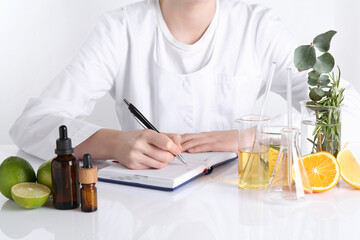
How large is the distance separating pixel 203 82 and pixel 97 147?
60cm

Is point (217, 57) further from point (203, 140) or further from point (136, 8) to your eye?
point (203, 140)

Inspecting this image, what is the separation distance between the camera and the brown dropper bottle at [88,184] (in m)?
1.02

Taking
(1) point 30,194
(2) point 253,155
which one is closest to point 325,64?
(2) point 253,155

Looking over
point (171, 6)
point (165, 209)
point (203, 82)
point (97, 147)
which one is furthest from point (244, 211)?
point (171, 6)

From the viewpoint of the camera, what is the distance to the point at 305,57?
117cm

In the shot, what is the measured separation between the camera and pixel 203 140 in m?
1.47

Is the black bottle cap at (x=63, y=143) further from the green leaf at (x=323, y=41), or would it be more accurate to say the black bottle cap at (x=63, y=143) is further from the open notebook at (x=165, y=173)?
the green leaf at (x=323, y=41)

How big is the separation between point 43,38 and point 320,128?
6.21 feet

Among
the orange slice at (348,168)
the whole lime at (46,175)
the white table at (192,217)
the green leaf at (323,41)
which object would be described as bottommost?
the white table at (192,217)

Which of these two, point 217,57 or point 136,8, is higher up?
point 136,8

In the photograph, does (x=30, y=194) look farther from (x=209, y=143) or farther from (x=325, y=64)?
(x=325, y=64)

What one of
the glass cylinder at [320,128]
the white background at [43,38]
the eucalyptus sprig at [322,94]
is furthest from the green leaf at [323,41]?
the white background at [43,38]

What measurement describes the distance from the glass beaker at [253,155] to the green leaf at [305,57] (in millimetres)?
140

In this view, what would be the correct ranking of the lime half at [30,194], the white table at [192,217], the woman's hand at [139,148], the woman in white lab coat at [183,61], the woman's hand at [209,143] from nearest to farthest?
the white table at [192,217], the lime half at [30,194], the woman's hand at [139,148], the woman's hand at [209,143], the woman in white lab coat at [183,61]
